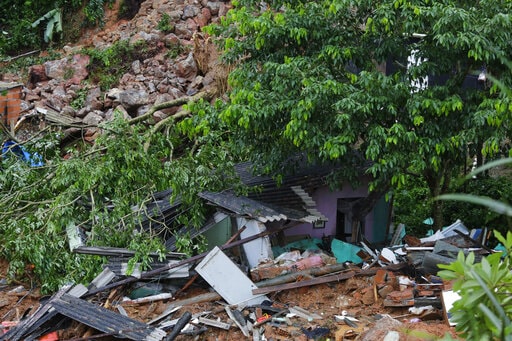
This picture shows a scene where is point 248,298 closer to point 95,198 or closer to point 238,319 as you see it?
point 238,319

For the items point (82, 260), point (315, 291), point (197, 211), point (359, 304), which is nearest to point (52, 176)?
point (82, 260)

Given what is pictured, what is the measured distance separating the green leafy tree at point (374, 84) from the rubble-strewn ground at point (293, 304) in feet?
6.15

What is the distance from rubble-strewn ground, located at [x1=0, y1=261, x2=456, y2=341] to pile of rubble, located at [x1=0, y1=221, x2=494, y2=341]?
2 cm

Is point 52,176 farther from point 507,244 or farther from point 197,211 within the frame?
point 507,244

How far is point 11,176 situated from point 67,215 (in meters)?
1.85

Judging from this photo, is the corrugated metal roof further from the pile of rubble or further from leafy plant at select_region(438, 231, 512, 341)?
leafy plant at select_region(438, 231, 512, 341)

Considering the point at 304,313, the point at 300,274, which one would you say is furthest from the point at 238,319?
the point at 300,274

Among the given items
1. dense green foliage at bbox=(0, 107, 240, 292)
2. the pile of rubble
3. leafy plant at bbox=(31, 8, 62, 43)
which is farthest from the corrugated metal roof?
leafy plant at bbox=(31, 8, 62, 43)

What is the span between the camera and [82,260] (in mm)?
9977

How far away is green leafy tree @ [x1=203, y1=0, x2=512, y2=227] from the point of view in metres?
9.32

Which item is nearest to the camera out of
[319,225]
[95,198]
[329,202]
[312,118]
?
[312,118]

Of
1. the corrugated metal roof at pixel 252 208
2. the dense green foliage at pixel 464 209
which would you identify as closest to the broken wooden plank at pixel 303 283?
the corrugated metal roof at pixel 252 208

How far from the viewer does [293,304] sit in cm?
937

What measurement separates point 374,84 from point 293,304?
344cm
